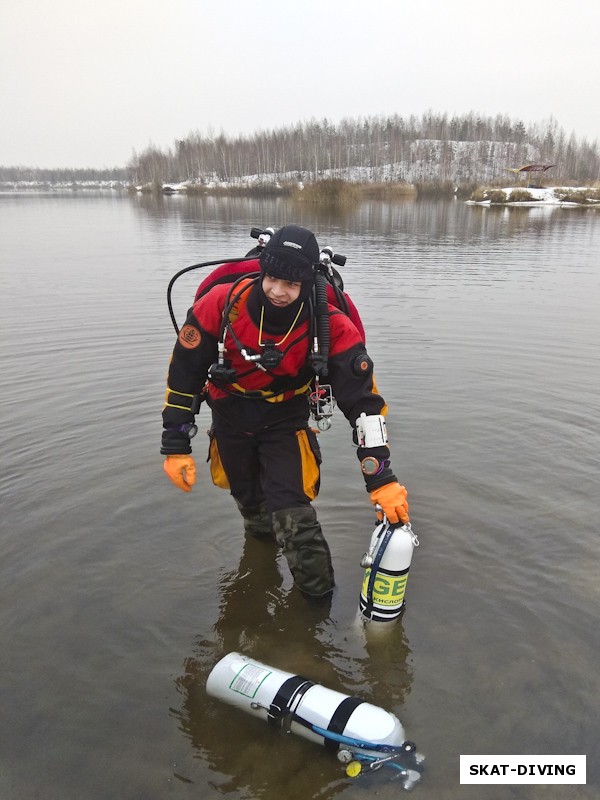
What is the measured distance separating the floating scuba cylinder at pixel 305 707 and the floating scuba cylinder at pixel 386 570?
0.69 m

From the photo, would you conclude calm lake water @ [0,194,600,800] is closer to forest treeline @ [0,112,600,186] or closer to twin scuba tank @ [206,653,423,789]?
twin scuba tank @ [206,653,423,789]

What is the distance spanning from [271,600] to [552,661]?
5.80 ft

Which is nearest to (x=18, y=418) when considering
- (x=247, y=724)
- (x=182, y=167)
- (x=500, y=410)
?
(x=247, y=724)

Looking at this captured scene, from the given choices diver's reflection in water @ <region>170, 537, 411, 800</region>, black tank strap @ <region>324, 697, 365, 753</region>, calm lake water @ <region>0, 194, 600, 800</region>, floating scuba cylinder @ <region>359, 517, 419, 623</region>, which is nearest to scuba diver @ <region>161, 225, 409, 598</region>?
floating scuba cylinder @ <region>359, 517, 419, 623</region>

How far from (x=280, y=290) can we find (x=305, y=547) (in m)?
1.62

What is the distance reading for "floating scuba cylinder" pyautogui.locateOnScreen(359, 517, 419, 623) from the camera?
3293 mm

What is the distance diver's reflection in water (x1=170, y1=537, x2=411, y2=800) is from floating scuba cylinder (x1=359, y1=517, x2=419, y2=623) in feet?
0.53

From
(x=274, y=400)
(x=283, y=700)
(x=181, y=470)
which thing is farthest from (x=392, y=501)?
(x=181, y=470)

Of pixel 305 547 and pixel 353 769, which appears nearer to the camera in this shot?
pixel 353 769

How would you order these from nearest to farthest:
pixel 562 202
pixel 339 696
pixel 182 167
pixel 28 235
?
pixel 339 696 < pixel 28 235 < pixel 562 202 < pixel 182 167

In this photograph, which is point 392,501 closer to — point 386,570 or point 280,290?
point 386,570

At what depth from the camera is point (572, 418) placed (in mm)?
6527

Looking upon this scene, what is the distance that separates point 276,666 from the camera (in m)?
3.26

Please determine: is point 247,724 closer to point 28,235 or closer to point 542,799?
point 542,799
